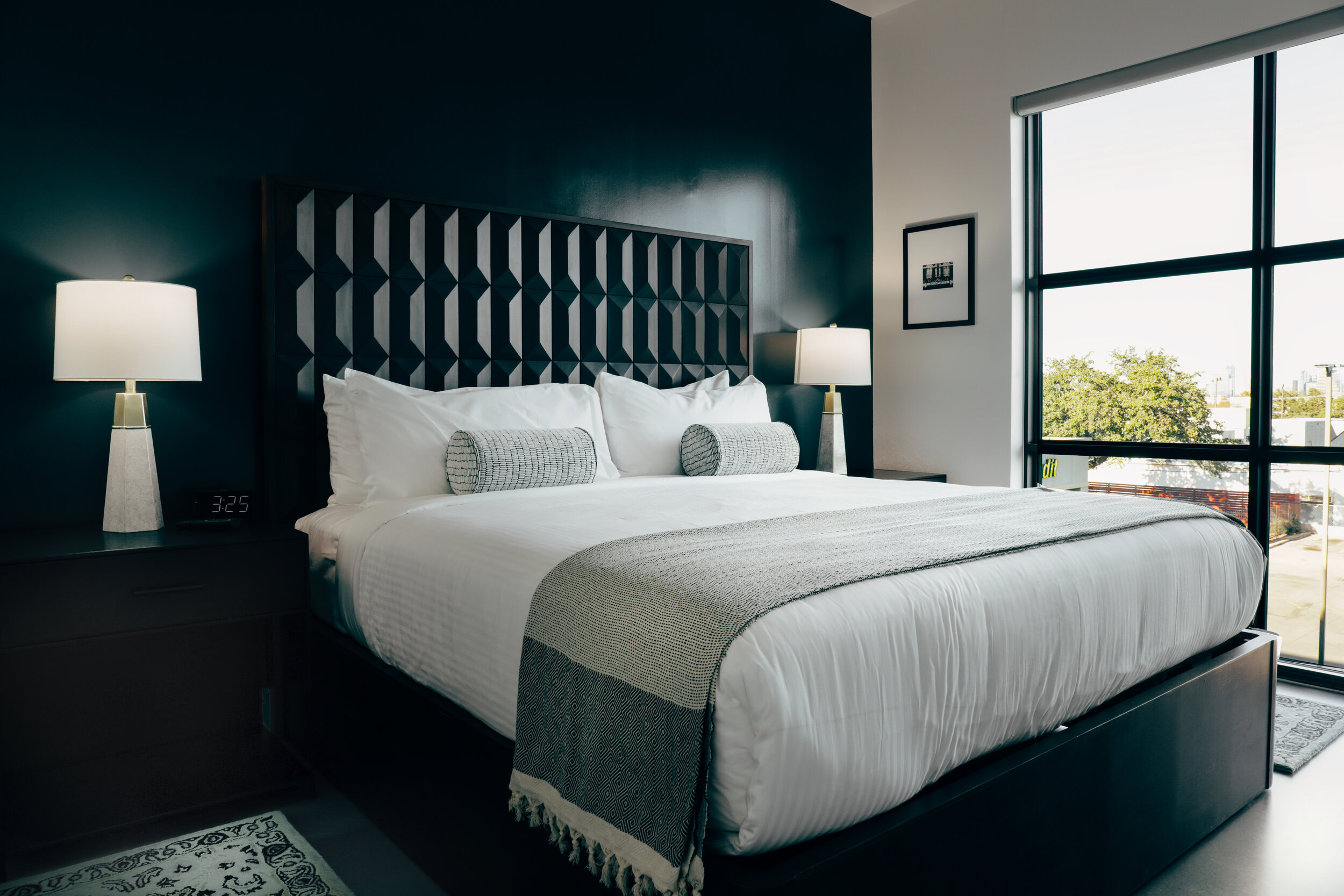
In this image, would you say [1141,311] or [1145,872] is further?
[1141,311]

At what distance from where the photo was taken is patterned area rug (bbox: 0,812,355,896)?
1906mm

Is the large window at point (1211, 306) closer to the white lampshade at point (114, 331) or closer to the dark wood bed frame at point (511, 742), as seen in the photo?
the dark wood bed frame at point (511, 742)

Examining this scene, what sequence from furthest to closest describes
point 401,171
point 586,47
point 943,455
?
1. point 943,455
2. point 586,47
3. point 401,171

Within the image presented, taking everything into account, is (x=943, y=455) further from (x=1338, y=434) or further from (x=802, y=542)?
(x=802, y=542)

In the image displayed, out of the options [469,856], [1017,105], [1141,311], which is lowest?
[469,856]

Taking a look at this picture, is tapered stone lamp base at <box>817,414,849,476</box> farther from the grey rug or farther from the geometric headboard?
the grey rug

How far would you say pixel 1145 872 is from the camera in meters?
1.87

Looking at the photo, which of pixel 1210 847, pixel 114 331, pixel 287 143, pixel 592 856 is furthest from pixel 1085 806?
pixel 287 143

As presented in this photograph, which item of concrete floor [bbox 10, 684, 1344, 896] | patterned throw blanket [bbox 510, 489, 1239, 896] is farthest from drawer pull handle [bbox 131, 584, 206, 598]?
patterned throw blanket [bbox 510, 489, 1239, 896]

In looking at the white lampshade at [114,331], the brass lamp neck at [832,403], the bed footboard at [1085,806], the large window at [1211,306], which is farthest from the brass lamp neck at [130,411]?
the large window at [1211,306]

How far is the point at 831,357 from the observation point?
4.11m

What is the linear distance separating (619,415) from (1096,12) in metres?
2.85

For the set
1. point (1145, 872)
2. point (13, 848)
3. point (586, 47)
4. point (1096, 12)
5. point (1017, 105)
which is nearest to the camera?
point (1145, 872)

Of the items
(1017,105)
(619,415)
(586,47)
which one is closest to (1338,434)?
(1017,105)
